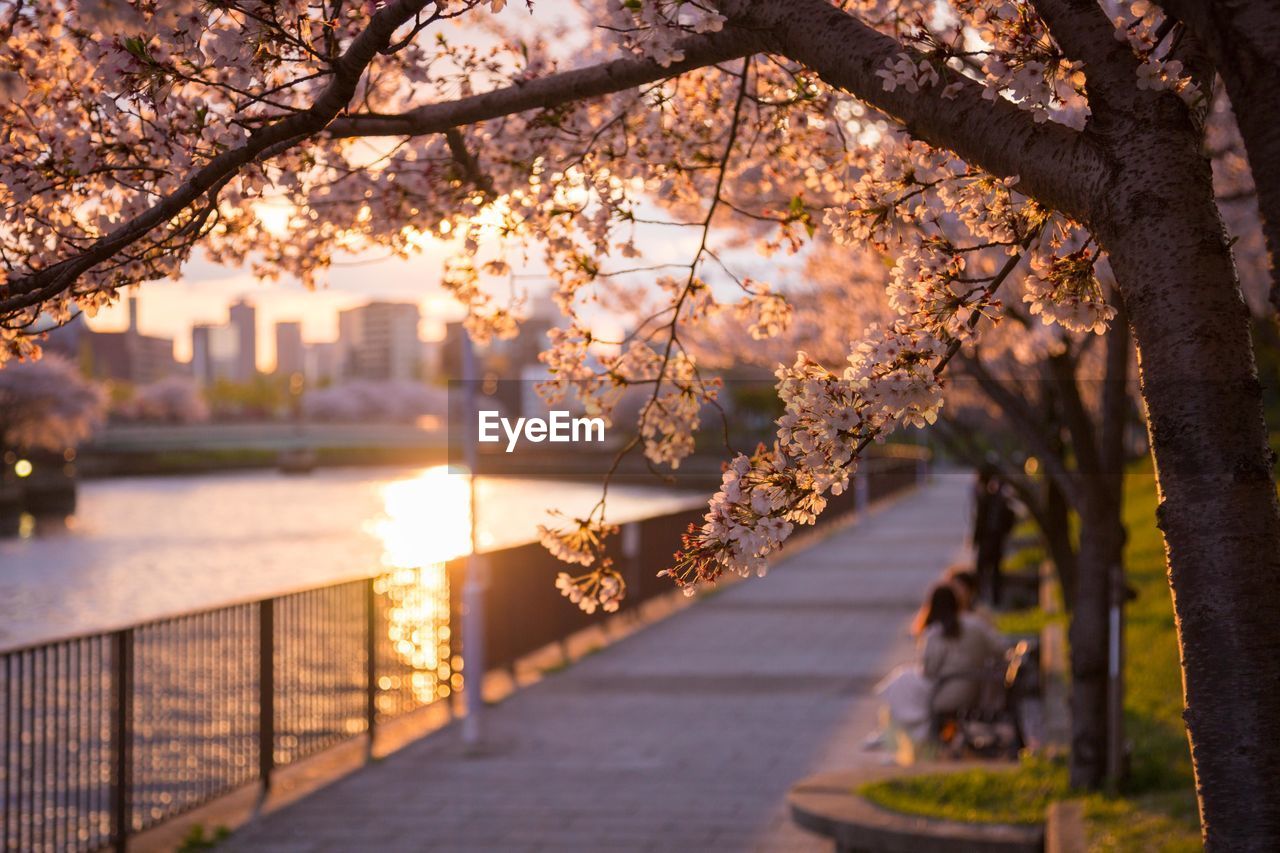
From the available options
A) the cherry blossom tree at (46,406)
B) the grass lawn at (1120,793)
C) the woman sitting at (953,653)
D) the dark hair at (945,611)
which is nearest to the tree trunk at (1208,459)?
the grass lawn at (1120,793)

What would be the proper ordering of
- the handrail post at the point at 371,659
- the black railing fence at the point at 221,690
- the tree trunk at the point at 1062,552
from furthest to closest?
the tree trunk at the point at 1062,552 → the handrail post at the point at 371,659 → the black railing fence at the point at 221,690

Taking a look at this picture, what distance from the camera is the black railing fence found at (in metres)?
8.02

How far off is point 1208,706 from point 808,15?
1.68 m

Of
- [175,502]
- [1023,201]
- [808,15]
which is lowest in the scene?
[175,502]

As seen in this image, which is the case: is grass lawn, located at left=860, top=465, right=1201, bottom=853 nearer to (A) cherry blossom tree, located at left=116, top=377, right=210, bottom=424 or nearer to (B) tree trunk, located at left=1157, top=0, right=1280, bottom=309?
(B) tree trunk, located at left=1157, top=0, right=1280, bottom=309

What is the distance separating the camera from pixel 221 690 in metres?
9.66

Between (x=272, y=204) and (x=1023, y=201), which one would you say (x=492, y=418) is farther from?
(x=1023, y=201)

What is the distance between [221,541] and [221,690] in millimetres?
43353

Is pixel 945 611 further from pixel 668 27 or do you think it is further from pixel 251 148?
pixel 251 148

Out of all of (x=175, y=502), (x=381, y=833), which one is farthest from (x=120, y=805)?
(x=175, y=502)

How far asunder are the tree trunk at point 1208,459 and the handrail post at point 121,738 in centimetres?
651

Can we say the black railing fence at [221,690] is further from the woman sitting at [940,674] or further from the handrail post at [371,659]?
the woman sitting at [940,674]

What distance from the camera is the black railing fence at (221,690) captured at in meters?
8.02

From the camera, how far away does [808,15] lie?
133 inches
